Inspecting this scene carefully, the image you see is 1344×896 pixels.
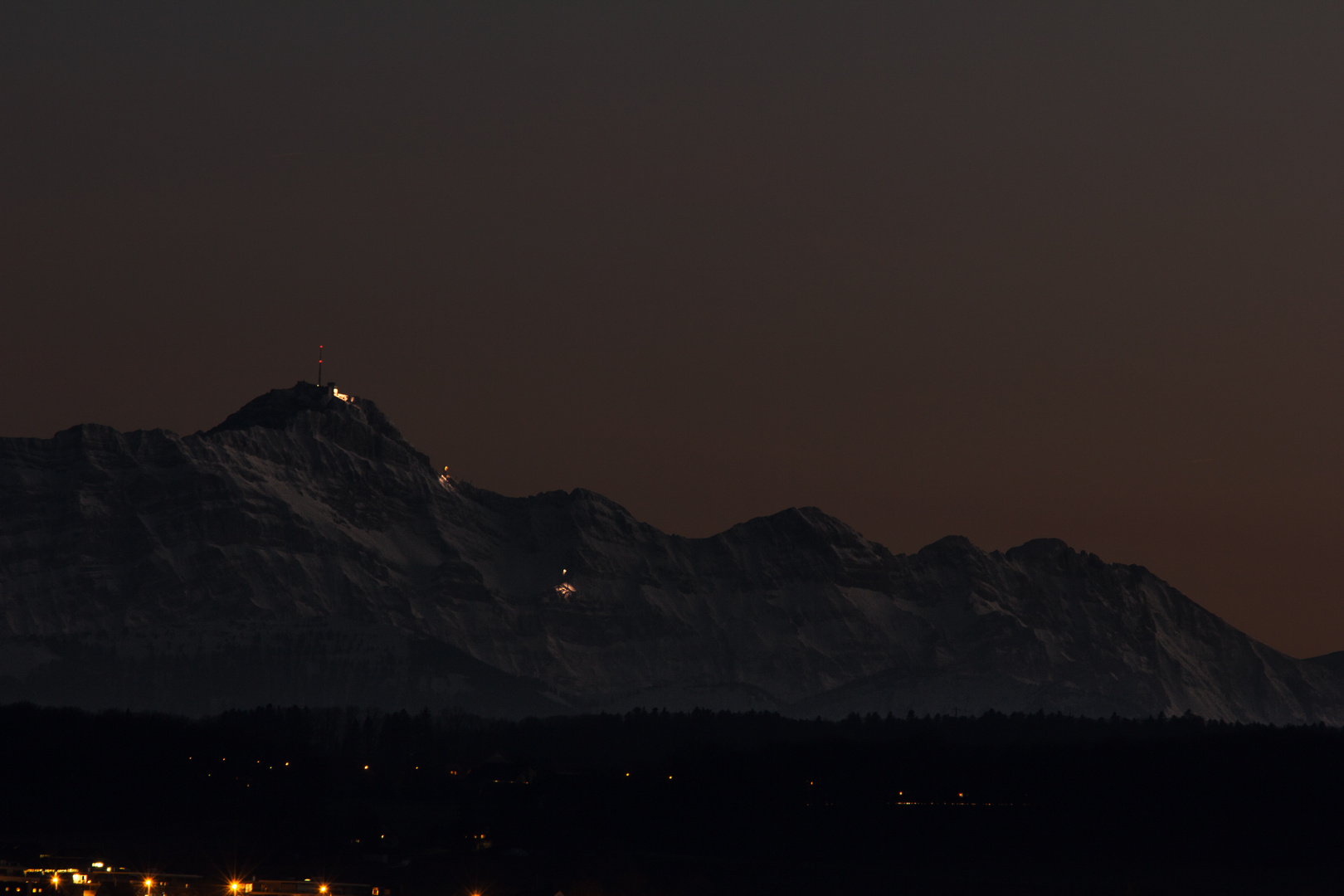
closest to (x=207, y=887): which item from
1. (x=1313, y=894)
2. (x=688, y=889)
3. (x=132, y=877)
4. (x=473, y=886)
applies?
(x=132, y=877)

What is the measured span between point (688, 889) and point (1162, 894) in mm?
44289

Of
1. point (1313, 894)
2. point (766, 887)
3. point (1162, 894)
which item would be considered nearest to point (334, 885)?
point (766, 887)

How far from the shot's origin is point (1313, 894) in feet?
652

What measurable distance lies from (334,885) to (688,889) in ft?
104

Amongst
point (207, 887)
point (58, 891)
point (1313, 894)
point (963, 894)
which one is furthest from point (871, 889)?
point (58, 891)

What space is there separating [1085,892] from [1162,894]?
6.93m

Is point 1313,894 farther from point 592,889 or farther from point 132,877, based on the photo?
point 132,877

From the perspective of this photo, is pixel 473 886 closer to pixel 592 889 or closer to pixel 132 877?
pixel 592 889

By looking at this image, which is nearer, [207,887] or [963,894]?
[207,887]

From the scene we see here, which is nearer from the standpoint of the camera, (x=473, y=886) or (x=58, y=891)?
(x=58, y=891)

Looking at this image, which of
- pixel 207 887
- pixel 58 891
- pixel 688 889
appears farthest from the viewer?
pixel 688 889

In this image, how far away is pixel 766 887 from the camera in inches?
7697

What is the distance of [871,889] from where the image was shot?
643ft

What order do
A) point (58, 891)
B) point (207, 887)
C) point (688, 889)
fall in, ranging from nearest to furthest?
point (58, 891), point (207, 887), point (688, 889)
